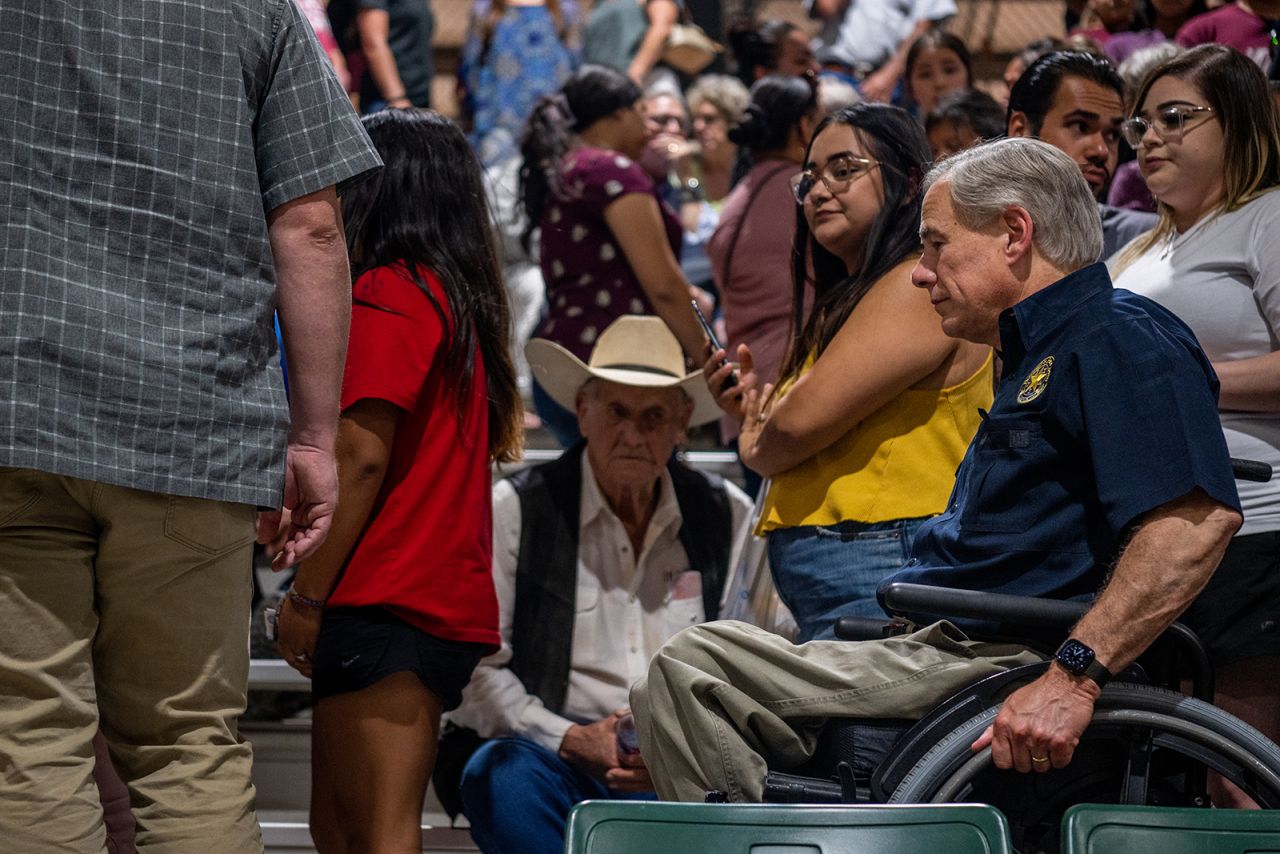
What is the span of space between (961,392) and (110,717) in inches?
56.4

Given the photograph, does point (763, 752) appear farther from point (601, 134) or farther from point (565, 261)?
point (601, 134)

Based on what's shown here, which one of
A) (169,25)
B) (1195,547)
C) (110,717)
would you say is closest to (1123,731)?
(1195,547)

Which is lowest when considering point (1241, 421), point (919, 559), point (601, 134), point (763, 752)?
point (763, 752)

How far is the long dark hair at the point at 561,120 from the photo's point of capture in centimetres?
438

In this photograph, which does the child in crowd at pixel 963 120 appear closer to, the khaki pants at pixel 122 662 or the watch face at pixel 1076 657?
the watch face at pixel 1076 657

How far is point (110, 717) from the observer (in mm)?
1917

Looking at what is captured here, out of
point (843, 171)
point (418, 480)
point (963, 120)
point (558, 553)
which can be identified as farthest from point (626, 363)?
point (963, 120)

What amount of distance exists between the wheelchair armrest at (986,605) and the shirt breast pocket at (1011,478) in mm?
131

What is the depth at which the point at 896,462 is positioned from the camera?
2598 millimetres

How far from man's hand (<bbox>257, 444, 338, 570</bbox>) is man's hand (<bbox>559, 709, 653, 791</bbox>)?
3.67 feet

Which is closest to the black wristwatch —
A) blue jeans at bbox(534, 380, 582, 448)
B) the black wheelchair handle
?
the black wheelchair handle

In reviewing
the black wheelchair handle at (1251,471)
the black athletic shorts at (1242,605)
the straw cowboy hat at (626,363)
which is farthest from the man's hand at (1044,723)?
the straw cowboy hat at (626,363)

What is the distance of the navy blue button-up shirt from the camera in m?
2.06

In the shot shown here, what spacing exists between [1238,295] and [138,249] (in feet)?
5.91
